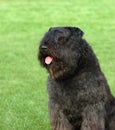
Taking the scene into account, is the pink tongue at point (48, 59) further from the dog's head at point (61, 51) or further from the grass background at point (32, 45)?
the grass background at point (32, 45)

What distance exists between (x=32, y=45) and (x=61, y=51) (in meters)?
11.9

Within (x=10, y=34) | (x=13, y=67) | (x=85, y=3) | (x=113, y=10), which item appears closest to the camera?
(x=13, y=67)

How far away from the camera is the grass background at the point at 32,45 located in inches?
358

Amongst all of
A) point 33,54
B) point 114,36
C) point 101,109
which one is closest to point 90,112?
point 101,109

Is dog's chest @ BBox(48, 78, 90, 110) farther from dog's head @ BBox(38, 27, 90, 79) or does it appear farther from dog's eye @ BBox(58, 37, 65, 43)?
dog's eye @ BBox(58, 37, 65, 43)

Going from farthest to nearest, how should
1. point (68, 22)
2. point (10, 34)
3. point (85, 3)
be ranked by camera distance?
point (85, 3) → point (68, 22) → point (10, 34)

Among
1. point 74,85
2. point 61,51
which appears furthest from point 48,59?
point 74,85

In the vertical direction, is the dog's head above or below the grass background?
above

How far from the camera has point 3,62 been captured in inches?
577

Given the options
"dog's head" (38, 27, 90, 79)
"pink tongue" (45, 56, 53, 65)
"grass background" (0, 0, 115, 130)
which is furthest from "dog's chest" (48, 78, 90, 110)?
"grass background" (0, 0, 115, 130)

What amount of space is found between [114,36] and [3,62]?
7.00 m

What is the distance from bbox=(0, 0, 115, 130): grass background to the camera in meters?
9.09

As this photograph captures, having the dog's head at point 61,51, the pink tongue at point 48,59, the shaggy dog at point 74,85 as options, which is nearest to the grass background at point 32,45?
the shaggy dog at point 74,85

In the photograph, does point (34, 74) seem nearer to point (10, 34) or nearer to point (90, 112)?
point (90, 112)
